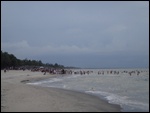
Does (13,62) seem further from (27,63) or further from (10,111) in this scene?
(10,111)

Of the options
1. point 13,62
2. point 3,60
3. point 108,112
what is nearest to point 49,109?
point 108,112

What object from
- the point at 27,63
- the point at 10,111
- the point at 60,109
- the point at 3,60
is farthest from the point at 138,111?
the point at 27,63

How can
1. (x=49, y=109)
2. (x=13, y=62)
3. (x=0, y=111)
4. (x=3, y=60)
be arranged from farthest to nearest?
(x=13, y=62) → (x=3, y=60) → (x=49, y=109) → (x=0, y=111)

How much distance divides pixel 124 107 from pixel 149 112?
7.13 ft

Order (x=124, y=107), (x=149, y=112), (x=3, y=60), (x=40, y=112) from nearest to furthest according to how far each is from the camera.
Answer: (x=40, y=112) < (x=149, y=112) < (x=124, y=107) < (x=3, y=60)

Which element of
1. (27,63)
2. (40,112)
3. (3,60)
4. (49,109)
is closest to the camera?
(40,112)

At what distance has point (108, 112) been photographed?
13.6 m

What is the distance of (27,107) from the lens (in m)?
13.5

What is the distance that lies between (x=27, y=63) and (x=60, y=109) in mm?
132760

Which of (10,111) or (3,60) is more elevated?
(3,60)

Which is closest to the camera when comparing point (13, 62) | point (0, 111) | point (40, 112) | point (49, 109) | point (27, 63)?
point (0, 111)

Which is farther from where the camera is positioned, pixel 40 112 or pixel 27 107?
pixel 27 107

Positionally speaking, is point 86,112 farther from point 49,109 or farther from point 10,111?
point 10,111

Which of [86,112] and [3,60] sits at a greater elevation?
[3,60]
